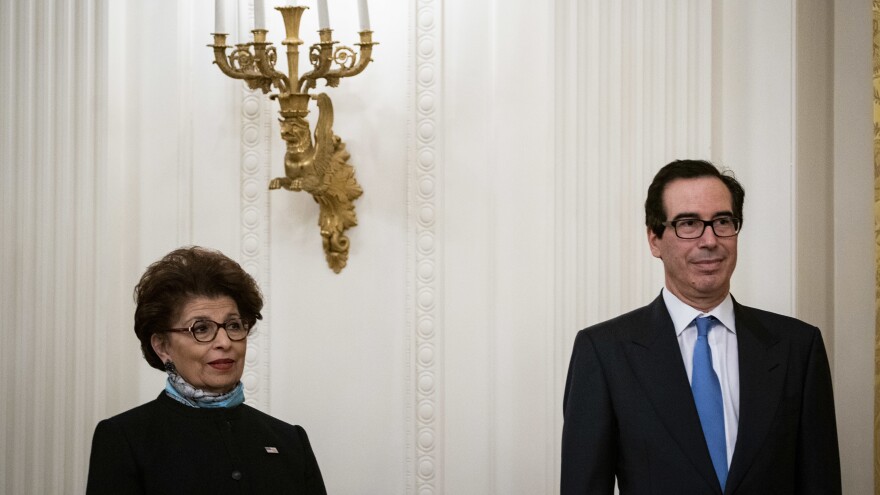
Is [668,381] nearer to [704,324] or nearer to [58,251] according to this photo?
[704,324]

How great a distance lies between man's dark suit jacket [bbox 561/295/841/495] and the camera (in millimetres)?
2730

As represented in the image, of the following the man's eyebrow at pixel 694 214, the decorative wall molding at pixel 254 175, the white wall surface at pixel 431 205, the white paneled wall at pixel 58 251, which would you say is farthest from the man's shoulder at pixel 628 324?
the white paneled wall at pixel 58 251

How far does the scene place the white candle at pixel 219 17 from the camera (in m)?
3.79

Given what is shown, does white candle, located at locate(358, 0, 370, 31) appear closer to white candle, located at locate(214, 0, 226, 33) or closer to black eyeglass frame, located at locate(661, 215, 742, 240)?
white candle, located at locate(214, 0, 226, 33)

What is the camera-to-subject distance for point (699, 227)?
9.37ft

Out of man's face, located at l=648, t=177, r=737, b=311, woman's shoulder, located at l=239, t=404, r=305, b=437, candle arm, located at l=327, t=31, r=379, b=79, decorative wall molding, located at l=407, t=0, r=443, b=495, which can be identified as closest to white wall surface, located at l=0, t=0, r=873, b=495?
decorative wall molding, located at l=407, t=0, r=443, b=495

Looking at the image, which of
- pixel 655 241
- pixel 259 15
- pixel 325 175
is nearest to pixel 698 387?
pixel 655 241

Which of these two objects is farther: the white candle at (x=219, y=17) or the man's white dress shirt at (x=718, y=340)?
the white candle at (x=219, y=17)

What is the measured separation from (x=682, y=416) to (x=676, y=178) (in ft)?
2.08

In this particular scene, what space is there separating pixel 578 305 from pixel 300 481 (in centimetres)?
133

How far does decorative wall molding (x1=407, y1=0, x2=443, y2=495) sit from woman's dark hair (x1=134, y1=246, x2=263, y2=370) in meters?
1.20

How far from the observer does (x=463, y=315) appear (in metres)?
3.97

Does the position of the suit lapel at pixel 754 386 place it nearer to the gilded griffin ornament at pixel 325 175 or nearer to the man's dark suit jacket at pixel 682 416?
the man's dark suit jacket at pixel 682 416

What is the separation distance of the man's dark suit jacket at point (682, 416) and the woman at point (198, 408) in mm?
756
